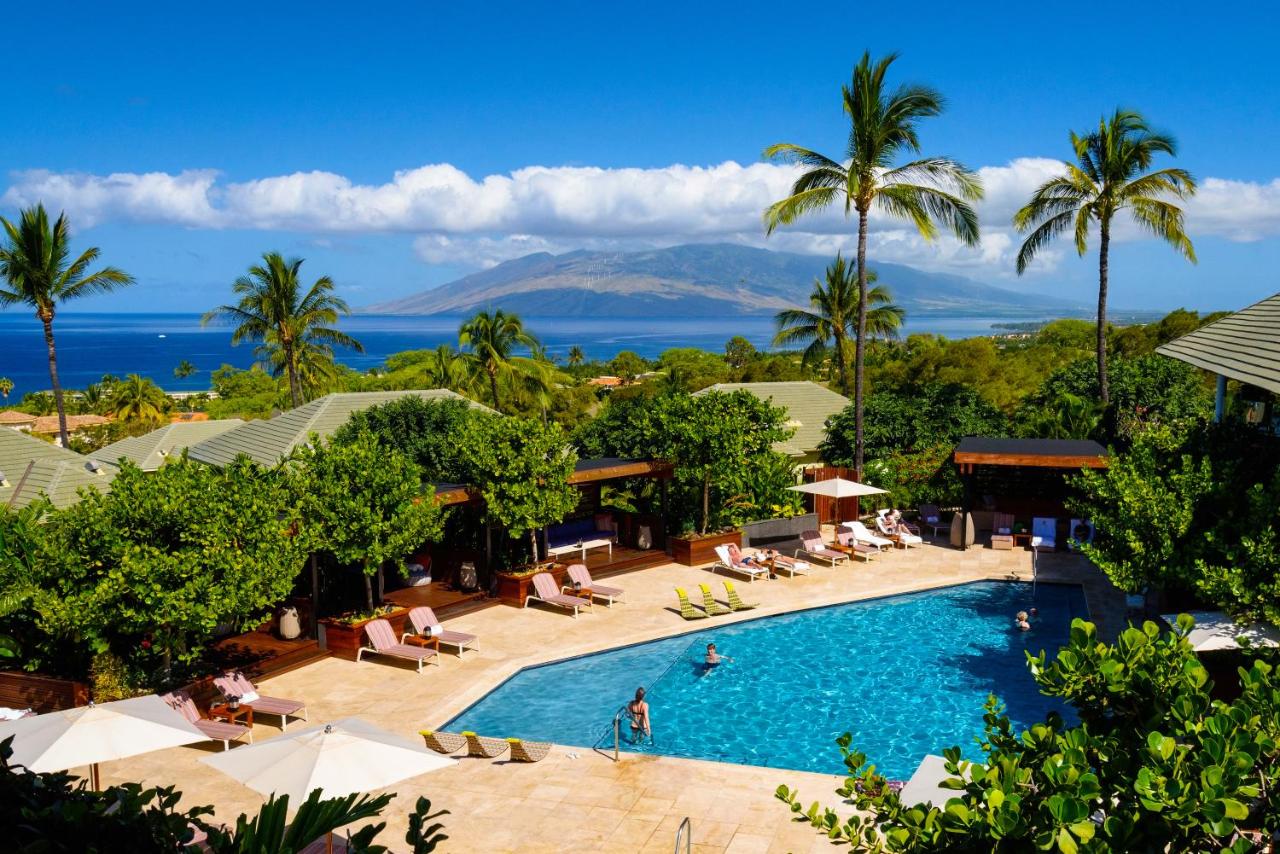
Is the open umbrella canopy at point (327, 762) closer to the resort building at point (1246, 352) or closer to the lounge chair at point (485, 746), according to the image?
the lounge chair at point (485, 746)

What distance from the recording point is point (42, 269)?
28344mm

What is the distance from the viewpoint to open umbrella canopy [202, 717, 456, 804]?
857cm

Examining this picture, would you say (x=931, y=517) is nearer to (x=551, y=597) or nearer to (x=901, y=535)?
(x=901, y=535)

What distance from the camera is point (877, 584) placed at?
2011cm

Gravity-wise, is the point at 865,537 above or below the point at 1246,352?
below

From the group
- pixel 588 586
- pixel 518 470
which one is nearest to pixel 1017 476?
pixel 588 586

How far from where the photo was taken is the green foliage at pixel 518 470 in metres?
18.0

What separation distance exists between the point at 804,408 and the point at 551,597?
64.9ft

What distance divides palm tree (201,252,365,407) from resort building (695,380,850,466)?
15.8 meters

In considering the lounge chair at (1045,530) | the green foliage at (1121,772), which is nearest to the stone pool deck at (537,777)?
the lounge chair at (1045,530)

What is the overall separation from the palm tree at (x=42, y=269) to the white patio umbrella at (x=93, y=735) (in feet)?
71.3

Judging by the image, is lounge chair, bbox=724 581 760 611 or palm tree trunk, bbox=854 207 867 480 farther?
palm tree trunk, bbox=854 207 867 480

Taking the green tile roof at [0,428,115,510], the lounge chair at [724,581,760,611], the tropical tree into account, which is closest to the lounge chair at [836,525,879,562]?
the lounge chair at [724,581,760,611]

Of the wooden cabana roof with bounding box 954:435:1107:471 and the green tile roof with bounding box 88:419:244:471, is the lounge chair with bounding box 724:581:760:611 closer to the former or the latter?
the wooden cabana roof with bounding box 954:435:1107:471
